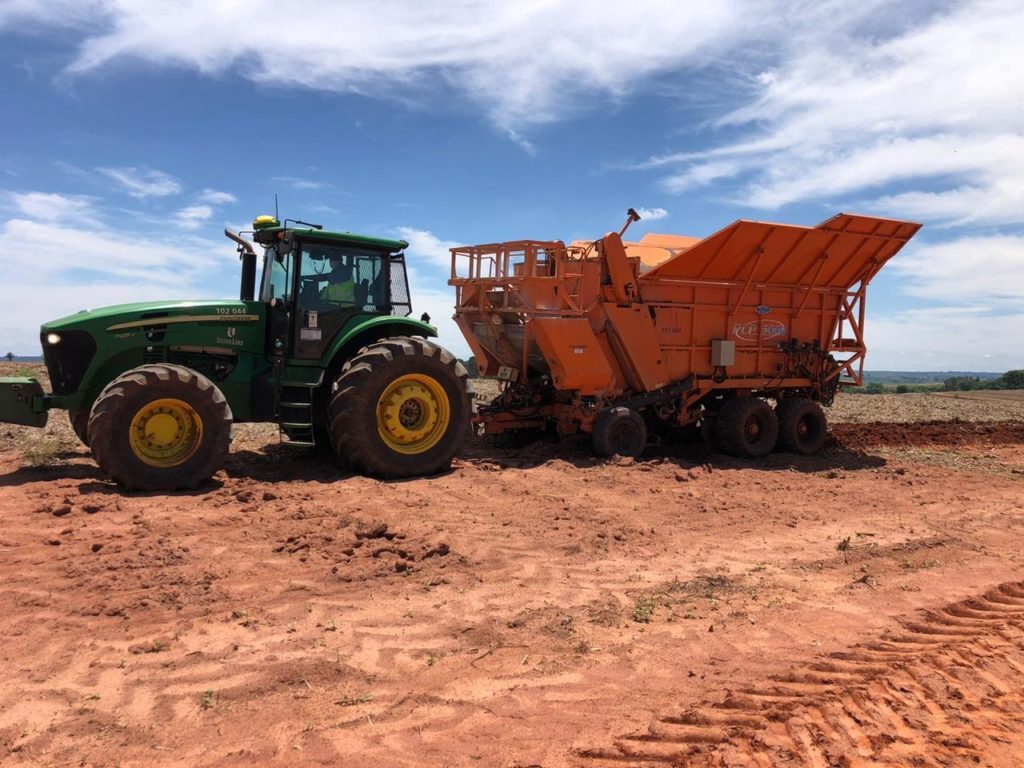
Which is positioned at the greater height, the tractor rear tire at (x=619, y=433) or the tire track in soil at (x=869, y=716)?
the tractor rear tire at (x=619, y=433)

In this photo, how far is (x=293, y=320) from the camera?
7.69m

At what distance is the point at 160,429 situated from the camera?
21.7 feet

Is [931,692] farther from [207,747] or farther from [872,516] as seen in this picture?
[872,516]

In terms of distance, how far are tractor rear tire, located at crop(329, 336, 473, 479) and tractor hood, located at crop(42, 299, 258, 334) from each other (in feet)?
4.00

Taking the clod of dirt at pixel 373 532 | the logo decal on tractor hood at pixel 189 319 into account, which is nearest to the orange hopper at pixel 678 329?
the logo decal on tractor hood at pixel 189 319

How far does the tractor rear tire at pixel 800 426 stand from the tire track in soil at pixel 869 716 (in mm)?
6618

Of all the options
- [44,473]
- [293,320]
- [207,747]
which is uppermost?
[293,320]

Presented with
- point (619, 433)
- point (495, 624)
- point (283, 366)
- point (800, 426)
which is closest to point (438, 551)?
point (495, 624)

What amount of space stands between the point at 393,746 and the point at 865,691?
6.82ft

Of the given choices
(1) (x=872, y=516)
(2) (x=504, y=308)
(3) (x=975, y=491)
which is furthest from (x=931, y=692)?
(2) (x=504, y=308)

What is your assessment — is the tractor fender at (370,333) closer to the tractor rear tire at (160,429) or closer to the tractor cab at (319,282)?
the tractor cab at (319,282)

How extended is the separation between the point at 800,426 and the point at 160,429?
8.08 m

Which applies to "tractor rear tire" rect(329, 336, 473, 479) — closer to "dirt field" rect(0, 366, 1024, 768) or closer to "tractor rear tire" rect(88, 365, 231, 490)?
"dirt field" rect(0, 366, 1024, 768)

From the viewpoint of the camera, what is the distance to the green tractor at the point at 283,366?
22.1 ft
